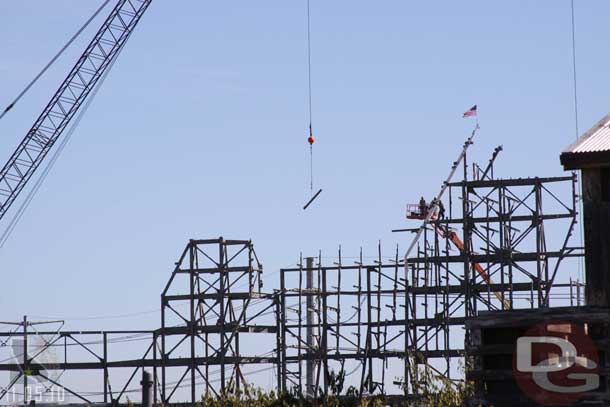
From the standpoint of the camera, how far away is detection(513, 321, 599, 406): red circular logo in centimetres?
3050

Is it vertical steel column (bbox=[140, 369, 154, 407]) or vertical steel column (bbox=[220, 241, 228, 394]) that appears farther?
vertical steel column (bbox=[220, 241, 228, 394])

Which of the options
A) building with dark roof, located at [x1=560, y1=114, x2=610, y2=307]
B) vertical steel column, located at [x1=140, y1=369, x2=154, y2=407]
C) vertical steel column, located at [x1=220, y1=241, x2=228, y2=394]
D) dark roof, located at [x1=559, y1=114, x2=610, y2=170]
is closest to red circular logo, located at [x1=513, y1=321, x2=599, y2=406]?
building with dark roof, located at [x1=560, y1=114, x2=610, y2=307]

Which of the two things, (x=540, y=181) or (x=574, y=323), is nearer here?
(x=574, y=323)

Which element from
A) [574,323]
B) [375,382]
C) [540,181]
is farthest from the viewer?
[375,382]

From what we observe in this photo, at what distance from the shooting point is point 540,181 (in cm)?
5931

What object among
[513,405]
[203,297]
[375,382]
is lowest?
[513,405]

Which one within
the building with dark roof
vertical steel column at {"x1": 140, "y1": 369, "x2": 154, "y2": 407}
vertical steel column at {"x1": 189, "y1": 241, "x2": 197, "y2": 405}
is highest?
vertical steel column at {"x1": 189, "y1": 241, "x2": 197, "y2": 405}

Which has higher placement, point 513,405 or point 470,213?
point 470,213

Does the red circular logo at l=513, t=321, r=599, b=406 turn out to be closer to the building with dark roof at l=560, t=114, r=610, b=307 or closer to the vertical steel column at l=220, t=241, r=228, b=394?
the building with dark roof at l=560, t=114, r=610, b=307

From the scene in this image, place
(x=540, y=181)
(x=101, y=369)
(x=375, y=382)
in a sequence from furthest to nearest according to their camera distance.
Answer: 1. (x=101, y=369)
2. (x=375, y=382)
3. (x=540, y=181)

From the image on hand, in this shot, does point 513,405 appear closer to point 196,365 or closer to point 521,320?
point 521,320

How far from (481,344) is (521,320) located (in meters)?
1.09

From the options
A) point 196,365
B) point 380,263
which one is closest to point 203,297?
point 196,365

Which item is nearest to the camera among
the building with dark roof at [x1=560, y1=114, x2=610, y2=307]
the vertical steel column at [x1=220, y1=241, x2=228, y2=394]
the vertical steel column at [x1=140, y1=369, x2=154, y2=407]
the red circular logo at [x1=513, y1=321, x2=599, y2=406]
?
the vertical steel column at [x1=140, y1=369, x2=154, y2=407]
